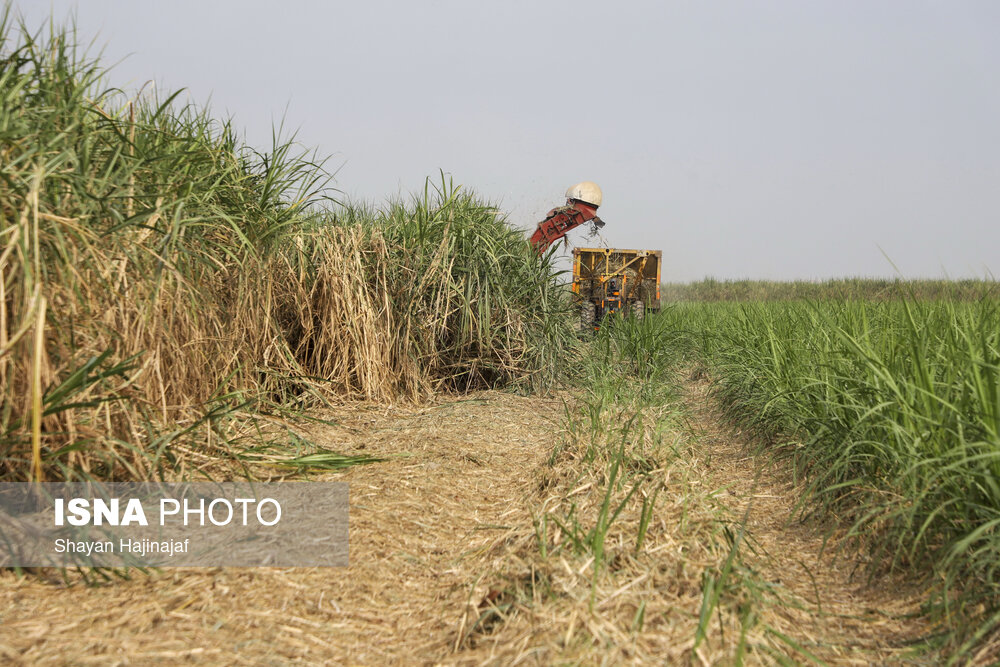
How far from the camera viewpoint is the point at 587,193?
7867 mm

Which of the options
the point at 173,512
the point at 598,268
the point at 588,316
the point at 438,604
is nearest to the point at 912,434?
the point at 438,604

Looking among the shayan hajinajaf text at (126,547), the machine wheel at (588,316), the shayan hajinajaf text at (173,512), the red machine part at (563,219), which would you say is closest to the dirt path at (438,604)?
the shayan hajinajaf text at (126,547)

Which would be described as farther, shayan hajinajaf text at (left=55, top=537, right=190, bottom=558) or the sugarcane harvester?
the sugarcane harvester

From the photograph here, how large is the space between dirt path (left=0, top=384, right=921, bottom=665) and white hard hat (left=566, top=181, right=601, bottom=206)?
16.8 feet

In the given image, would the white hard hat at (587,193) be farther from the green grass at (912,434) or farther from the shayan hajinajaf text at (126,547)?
the shayan hajinajaf text at (126,547)

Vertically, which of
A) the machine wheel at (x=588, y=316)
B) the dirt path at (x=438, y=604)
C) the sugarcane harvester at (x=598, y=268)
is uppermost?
the sugarcane harvester at (x=598, y=268)

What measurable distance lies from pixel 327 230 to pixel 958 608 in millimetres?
4329

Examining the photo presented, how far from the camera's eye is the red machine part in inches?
304

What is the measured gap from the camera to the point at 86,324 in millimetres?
2602

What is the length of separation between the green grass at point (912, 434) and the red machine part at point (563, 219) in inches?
141

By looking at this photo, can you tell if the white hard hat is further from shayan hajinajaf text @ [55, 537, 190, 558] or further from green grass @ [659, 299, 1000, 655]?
shayan hajinajaf text @ [55, 537, 190, 558]

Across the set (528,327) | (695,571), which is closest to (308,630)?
(695,571)

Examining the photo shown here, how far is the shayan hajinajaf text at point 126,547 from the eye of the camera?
88.2 inches

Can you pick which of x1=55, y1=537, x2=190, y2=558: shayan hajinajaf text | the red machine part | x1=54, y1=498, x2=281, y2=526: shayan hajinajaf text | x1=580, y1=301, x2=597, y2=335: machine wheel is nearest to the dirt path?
x1=55, y1=537, x2=190, y2=558: shayan hajinajaf text
